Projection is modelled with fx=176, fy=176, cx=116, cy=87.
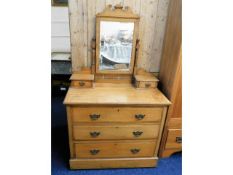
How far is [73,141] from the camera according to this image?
5.02ft

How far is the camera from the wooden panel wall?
155cm

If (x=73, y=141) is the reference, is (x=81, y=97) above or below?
above

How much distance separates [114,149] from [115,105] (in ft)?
1.53

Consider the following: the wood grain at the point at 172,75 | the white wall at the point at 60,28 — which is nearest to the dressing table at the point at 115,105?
the wood grain at the point at 172,75

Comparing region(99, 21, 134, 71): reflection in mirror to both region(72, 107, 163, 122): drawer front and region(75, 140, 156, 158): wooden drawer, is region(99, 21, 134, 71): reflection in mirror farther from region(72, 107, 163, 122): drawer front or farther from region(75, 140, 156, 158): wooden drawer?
region(75, 140, 156, 158): wooden drawer

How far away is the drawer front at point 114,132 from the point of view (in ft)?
4.89

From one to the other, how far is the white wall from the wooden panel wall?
1.15 metres

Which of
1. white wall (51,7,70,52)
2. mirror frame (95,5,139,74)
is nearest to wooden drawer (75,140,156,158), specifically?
mirror frame (95,5,139,74)

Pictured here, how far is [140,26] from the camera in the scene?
1.65 m

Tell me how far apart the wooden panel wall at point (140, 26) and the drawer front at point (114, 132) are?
621 millimetres
